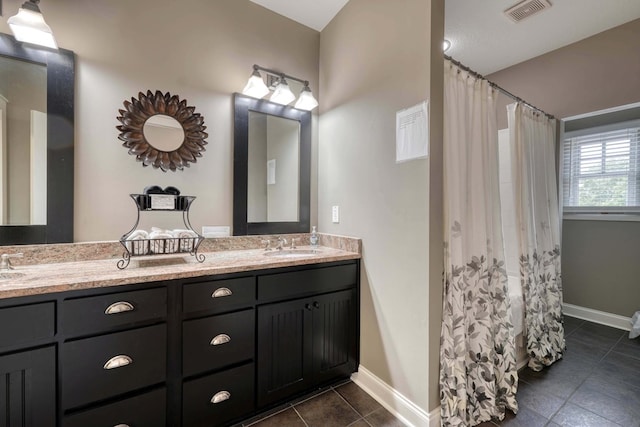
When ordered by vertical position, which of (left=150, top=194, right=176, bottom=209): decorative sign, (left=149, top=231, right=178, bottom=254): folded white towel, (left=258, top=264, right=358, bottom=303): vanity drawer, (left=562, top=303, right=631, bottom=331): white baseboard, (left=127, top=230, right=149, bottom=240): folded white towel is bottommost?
(left=562, top=303, right=631, bottom=331): white baseboard

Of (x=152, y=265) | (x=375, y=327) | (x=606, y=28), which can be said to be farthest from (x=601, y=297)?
(x=152, y=265)

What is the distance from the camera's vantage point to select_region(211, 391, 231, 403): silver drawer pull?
4.59 feet

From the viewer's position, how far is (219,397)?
1412 mm

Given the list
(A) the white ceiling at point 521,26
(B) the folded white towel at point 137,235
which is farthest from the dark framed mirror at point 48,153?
(A) the white ceiling at point 521,26

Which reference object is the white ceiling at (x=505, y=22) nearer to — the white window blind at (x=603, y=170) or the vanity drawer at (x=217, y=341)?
the white window blind at (x=603, y=170)

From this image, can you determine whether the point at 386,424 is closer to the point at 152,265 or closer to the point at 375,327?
the point at 375,327

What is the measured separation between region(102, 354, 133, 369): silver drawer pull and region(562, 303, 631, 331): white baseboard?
13.8ft

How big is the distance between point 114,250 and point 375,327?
1.70m

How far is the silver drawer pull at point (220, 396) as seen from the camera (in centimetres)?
140

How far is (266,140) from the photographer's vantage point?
2.15 metres

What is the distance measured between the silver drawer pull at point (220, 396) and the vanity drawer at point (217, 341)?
0.14 meters

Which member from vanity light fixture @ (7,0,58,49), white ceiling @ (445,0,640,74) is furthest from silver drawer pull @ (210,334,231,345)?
white ceiling @ (445,0,640,74)

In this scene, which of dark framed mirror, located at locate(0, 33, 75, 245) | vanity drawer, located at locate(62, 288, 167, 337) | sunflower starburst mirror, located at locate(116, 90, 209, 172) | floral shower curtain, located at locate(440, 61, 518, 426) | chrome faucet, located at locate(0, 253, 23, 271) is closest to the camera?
vanity drawer, located at locate(62, 288, 167, 337)

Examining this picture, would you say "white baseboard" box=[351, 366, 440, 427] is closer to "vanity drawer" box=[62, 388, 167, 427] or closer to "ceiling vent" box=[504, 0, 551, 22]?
"vanity drawer" box=[62, 388, 167, 427]
